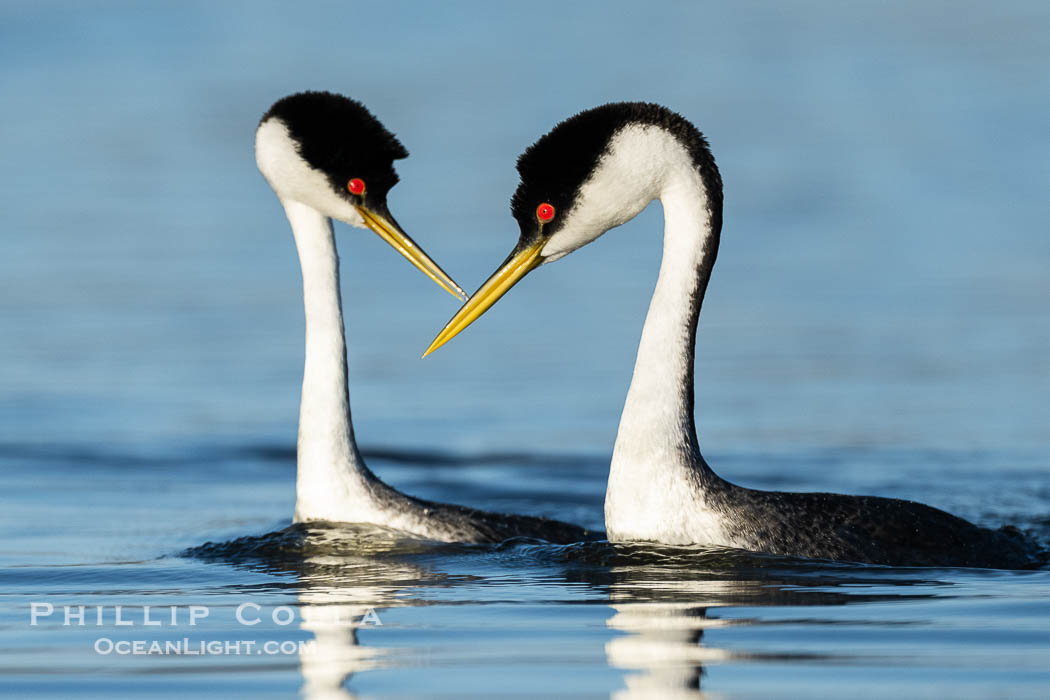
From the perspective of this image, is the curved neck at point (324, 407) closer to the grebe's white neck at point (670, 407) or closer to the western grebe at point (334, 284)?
the western grebe at point (334, 284)

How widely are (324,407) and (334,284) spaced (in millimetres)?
675

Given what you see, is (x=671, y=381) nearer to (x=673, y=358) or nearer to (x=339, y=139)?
(x=673, y=358)

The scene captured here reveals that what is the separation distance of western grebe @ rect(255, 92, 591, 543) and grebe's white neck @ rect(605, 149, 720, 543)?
155cm

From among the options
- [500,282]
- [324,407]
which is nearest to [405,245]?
[324,407]

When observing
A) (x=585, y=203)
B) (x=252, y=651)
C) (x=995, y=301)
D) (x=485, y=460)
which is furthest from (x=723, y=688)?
(x=995, y=301)

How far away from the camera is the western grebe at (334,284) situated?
9484mm

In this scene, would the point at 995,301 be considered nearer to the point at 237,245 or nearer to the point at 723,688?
the point at 237,245

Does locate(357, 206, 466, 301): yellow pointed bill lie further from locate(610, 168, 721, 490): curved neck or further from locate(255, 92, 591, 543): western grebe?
locate(610, 168, 721, 490): curved neck

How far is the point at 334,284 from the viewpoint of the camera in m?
9.75

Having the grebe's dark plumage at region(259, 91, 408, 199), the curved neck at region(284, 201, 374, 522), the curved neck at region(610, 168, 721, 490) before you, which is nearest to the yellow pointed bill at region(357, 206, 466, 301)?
the grebe's dark plumage at region(259, 91, 408, 199)

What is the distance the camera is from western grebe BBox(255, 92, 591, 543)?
31.1 ft

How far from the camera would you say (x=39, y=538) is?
32.8 feet

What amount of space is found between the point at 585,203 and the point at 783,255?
1499 centimetres

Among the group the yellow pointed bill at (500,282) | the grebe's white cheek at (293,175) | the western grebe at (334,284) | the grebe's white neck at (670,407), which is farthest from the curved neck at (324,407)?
the grebe's white neck at (670,407)
